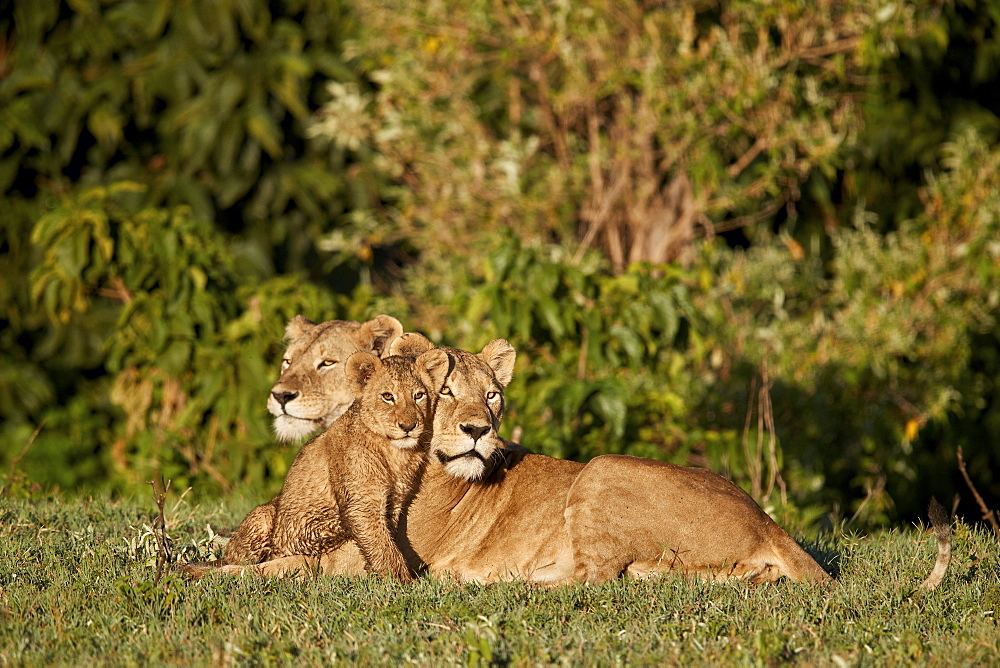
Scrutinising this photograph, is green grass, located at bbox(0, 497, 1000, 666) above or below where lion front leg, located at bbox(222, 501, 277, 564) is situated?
above

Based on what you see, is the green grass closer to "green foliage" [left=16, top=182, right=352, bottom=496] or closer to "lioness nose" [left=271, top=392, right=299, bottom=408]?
"lioness nose" [left=271, top=392, right=299, bottom=408]

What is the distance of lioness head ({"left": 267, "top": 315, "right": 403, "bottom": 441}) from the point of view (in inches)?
226

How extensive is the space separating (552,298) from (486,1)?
4.10m

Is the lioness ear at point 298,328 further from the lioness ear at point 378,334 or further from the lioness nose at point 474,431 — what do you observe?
the lioness nose at point 474,431

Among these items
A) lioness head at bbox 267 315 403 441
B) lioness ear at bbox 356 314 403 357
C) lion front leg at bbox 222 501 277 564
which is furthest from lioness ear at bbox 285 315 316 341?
lion front leg at bbox 222 501 277 564

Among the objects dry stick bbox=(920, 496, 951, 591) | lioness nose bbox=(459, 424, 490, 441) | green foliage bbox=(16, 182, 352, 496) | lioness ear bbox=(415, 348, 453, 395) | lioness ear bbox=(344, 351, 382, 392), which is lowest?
green foliage bbox=(16, 182, 352, 496)

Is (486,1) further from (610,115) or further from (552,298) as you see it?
(552,298)

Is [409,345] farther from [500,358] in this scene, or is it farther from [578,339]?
[578,339]

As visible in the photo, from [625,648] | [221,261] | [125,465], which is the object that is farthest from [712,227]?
[625,648]

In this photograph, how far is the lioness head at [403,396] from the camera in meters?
4.95

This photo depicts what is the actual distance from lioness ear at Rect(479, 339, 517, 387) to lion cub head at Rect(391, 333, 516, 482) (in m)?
0.02

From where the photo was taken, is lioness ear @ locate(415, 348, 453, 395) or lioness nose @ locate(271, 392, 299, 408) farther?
lioness nose @ locate(271, 392, 299, 408)

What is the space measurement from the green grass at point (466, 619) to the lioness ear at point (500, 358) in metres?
0.98

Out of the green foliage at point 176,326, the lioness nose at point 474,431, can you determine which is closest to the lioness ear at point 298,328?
the lioness nose at point 474,431
